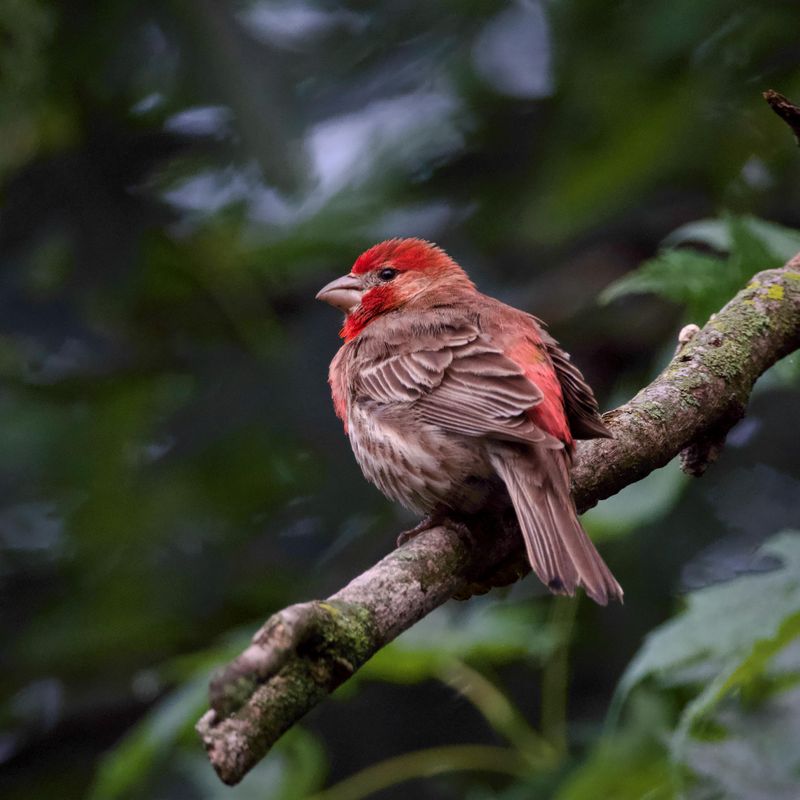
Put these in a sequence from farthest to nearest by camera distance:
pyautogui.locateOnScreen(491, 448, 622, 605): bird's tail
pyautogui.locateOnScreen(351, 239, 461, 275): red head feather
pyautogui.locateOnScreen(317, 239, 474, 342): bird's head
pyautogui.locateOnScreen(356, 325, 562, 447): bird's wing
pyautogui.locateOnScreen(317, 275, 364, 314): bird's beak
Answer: pyautogui.locateOnScreen(351, 239, 461, 275): red head feather
pyautogui.locateOnScreen(317, 275, 364, 314): bird's beak
pyautogui.locateOnScreen(317, 239, 474, 342): bird's head
pyautogui.locateOnScreen(356, 325, 562, 447): bird's wing
pyautogui.locateOnScreen(491, 448, 622, 605): bird's tail

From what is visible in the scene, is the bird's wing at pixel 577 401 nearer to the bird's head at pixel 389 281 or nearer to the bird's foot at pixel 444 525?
the bird's foot at pixel 444 525

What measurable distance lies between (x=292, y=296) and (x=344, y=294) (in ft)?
4.10

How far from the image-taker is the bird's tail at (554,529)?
2.90m

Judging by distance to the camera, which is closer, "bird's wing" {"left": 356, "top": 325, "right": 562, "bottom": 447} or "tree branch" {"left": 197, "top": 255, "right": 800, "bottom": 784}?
"tree branch" {"left": 197, "top": 255, "right": 800, "bottom": 784}

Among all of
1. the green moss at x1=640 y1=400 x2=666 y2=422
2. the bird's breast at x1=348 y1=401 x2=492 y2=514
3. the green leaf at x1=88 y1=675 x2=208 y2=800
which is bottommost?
the green moss at x1=640 y1=400 x2=666 y2=422

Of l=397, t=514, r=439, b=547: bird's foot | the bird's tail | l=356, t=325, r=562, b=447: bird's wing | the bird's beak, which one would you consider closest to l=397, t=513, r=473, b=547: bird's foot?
l=397, t=514, r=439, b=547: bird's foot

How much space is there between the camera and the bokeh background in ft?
17.1

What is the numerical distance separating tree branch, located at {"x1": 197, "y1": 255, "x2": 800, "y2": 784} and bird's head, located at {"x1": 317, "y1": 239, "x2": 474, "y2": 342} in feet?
5.67

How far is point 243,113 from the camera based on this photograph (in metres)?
4.99

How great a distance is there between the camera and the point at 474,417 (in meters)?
3.54

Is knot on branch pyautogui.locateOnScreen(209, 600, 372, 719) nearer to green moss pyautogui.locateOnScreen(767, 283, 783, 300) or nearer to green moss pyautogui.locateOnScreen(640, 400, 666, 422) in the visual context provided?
green moss pyautogui.locateOnScreen(640, 400, 666, 422)

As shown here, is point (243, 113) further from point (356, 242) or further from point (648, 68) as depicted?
point (648, 68)

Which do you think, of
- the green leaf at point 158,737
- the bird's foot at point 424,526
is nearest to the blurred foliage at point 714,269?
the bird's foot at point 424,526

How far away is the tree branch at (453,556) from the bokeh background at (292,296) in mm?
1468
